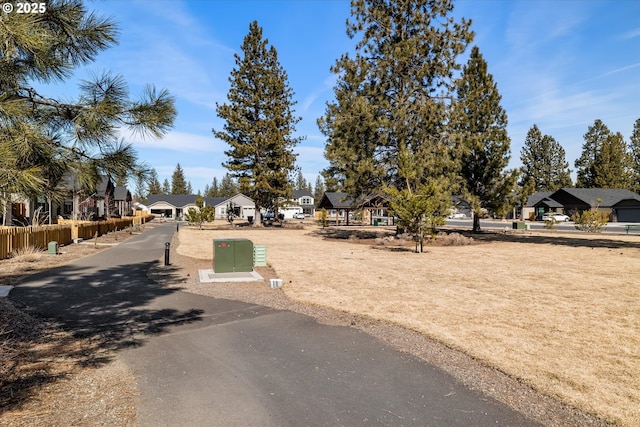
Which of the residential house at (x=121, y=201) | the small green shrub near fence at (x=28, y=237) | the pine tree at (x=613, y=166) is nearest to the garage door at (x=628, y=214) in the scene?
the pine tree at (x=613, y=166)

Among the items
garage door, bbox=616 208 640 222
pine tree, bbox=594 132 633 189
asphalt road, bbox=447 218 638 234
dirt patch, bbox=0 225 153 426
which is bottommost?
dirt patch, bbox=0 225 153 426

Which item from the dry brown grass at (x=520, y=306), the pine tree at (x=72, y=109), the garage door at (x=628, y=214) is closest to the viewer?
the pine tree at (x=72, y=109)

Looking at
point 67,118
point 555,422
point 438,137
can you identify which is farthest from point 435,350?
point 438,137

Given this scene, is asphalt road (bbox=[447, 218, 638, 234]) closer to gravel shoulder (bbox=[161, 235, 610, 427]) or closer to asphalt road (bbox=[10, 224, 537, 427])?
gravel shoulder (bbox=[161, 235, 610, 427])

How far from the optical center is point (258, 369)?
549cm

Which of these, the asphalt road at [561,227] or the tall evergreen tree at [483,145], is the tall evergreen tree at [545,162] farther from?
the tall evergreen tree at [483,145]

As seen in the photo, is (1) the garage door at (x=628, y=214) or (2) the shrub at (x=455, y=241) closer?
(2) the shrub at (x=455, y=241)

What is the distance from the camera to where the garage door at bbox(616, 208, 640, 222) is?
57.6 m

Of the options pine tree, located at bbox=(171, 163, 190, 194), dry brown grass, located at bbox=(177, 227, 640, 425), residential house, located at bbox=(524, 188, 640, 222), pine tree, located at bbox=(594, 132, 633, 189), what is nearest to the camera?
dry brown grass, located at bbox=(177, 227, 640, 425)

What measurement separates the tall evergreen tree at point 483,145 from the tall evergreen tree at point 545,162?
62.0 metres

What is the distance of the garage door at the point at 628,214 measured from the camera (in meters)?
57.6

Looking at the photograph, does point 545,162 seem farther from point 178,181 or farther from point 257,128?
point 178,181

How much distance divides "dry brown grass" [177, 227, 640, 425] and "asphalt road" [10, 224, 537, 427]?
1307 mm

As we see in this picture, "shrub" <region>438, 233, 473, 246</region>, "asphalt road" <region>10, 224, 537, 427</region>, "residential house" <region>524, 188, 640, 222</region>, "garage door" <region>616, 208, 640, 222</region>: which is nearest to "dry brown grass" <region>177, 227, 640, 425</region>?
"asphalt road" <region>10, 224, 537, 427</region>
